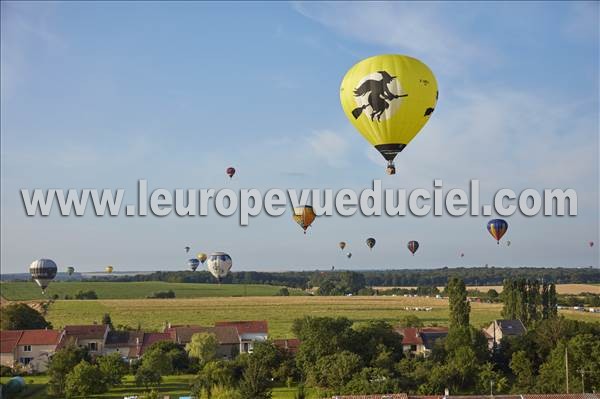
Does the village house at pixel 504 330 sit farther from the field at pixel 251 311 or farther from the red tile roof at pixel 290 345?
the red tile roof at pixel 290 345

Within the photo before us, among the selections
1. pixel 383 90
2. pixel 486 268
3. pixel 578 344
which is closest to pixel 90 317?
pixel 578 344

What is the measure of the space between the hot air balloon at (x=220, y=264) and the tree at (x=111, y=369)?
45.5 ft

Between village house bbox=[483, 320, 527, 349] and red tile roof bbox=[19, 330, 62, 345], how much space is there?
31726 mm

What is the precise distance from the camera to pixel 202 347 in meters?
52.1

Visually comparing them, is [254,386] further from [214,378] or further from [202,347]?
[202,347]

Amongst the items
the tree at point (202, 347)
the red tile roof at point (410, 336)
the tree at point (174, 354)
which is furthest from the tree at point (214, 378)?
the red tile roof at point (410, 336)

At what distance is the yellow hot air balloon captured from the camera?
26.1 meters

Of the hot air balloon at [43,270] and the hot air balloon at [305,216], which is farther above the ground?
the hot air balloon at [305,216]

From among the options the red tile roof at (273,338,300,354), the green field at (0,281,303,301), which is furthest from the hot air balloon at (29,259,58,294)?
the green field at (0,281,303,301)

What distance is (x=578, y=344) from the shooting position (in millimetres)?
41906

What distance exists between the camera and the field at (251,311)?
263ft

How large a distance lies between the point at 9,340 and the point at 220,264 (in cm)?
1613

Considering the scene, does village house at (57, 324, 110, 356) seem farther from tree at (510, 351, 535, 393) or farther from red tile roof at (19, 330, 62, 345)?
tree at (510, 351, 535, 393)

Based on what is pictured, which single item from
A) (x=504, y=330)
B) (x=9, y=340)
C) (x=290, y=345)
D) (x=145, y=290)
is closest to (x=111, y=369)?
(x=290, y=345)
